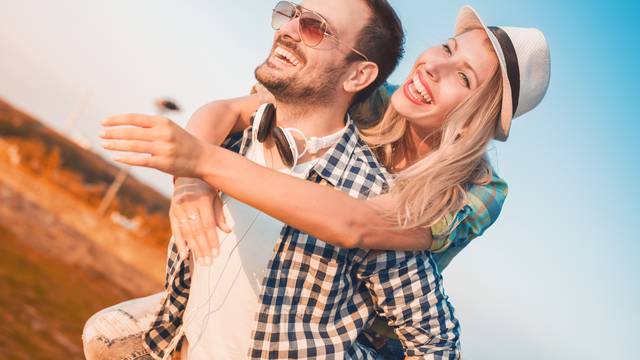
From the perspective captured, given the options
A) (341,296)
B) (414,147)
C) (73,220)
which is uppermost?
(414,147)

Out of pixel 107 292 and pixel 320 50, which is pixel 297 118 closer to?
pixel 320 50

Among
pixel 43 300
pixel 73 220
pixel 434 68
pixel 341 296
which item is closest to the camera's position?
pixel 341 296

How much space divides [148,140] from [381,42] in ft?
4.71

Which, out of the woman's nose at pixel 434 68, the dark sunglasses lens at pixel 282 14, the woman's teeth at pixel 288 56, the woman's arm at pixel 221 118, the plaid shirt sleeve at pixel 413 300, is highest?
the woman's nose at pixel 434 68

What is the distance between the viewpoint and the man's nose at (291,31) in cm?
235

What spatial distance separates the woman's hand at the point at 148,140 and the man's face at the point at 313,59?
88 cm

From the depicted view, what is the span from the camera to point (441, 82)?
2.41m

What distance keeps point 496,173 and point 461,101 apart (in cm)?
34

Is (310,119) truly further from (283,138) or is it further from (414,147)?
(414,147)

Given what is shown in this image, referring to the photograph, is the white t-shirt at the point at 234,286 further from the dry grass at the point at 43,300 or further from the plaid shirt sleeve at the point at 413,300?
the dry grass at the point at 43,300

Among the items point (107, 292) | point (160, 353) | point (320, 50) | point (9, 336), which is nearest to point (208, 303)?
point (160, 353)

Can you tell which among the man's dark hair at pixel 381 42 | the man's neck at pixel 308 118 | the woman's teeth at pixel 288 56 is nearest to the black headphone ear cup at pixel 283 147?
the man's neck at pixel 308 118

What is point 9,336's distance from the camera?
1241 centimetres

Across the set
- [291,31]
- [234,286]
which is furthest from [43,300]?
[291,31]
